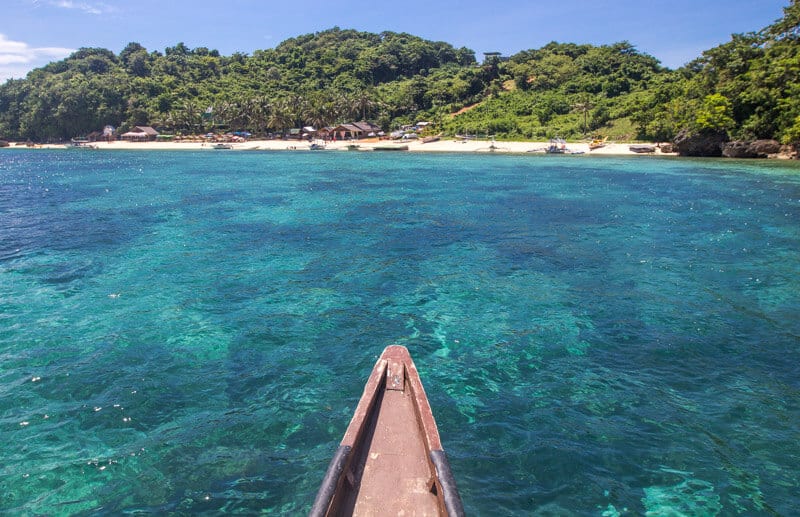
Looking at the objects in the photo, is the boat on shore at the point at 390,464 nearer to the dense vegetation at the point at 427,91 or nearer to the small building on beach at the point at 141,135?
the dense vegetation at the point at 427,91

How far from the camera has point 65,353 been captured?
1176 cm

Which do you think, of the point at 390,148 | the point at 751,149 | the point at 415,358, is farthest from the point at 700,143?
the point at 415,358

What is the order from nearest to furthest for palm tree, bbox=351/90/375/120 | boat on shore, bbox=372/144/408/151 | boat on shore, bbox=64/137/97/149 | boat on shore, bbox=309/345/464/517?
boat on shore, bbox=309/345/464/517 < boat on shore, bbox=372/144/408/151 < boat on shore, bbox=64/137/97/149 < palm tree, bbox=351/90/375/120

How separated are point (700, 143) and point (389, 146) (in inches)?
2273

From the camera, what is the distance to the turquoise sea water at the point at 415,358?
7707 mm

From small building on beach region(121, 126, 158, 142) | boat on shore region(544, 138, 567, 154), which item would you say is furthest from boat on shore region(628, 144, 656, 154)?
small building on beach region(121, 126, 158, 142)

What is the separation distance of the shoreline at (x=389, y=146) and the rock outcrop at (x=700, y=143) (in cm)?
206

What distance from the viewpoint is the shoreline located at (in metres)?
79.8

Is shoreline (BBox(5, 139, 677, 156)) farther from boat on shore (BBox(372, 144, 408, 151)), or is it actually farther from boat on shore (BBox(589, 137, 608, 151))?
boat on shore (BBox(589, 137, 608, 151))

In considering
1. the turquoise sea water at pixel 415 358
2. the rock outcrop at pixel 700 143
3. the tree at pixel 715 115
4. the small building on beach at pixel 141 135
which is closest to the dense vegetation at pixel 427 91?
the tree at pixel 715 115

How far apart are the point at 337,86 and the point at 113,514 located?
152 metres

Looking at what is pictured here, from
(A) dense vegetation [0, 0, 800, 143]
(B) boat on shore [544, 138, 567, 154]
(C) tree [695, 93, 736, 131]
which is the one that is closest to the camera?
(C) tree [695, 93, 736, 131]

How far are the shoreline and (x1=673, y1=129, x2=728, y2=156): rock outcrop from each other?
206 cm

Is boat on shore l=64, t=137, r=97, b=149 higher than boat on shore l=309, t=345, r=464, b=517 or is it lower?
higher
